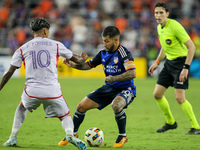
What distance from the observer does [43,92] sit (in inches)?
211

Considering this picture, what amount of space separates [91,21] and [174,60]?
1644 centimetres

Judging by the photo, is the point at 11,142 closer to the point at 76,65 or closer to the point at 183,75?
the point at 76,65

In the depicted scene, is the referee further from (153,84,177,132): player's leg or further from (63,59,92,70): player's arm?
(63,59,92,70): player's arm

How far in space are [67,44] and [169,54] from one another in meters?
Answer: 15.0

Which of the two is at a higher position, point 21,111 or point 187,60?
point 187,60

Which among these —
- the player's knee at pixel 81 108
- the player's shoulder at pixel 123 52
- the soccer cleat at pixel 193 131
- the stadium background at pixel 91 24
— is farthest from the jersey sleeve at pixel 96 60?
the stadium background at pixel 91 24

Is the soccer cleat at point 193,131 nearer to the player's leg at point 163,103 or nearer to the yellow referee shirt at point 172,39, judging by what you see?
the player's leg at point 163,103

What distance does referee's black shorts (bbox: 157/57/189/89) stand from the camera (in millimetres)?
7473

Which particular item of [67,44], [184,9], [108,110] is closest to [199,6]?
[184,9]

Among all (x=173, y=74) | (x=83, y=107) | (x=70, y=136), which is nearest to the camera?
(x=70, y=136)

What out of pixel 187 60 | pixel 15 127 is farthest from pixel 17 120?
pixel 187 60

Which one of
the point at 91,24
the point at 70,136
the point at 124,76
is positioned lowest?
the point at 70,136

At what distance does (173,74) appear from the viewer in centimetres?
759

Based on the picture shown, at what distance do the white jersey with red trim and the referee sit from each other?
281cm
